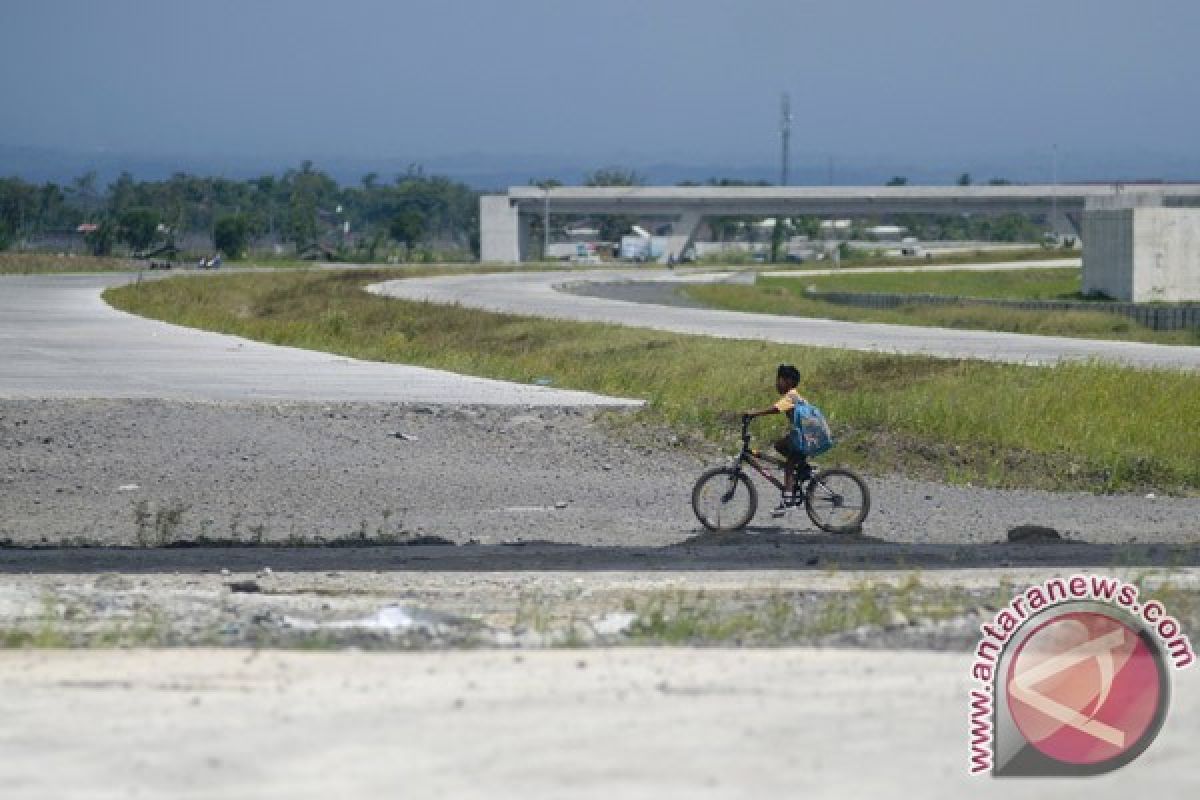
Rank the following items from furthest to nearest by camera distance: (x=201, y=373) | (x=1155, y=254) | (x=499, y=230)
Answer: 1. (x=499, y=230)
2. (x=1155, y=254)
3. (x=201, y=373)

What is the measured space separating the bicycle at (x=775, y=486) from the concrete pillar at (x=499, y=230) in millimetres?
141326

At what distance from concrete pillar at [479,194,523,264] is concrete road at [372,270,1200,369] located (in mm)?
72496

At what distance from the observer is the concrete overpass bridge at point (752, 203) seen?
15075 centimetres

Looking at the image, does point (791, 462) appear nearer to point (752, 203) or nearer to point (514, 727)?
point (514, 727)

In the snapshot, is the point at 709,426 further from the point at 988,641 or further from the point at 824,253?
the point at 824,253

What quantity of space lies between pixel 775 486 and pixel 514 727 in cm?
845

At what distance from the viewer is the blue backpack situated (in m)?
16.0

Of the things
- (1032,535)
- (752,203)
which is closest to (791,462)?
(1032,535)

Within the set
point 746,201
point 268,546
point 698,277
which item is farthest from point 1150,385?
point 746,201

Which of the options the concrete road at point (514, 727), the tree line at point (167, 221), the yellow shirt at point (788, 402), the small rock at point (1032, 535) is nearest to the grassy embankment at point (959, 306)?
the small rock at point (1032, 535)

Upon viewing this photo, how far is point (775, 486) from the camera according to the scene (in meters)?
16.7

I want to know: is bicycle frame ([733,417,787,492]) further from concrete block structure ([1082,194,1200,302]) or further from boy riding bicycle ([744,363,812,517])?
concrete block structure ([1082,194,1200,302])

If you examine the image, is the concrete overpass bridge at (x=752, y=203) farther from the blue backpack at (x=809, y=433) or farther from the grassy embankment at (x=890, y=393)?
the blue backpack at (x=809, y=433)

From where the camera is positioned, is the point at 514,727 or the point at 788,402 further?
the point at 788,402
